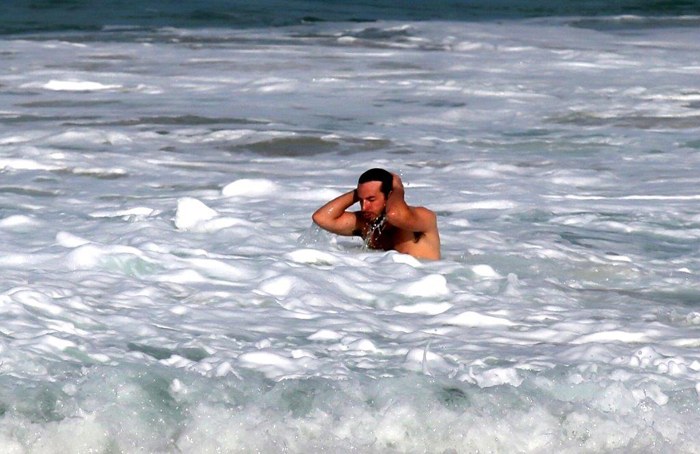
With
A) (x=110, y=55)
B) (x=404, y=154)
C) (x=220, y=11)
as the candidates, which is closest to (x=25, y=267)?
(x=404, y=154)

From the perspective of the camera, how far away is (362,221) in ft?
21.8

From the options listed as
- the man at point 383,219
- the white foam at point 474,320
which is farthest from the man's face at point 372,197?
the white foam at point 474,320

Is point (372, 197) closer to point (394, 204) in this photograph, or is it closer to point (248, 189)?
point (394, 204)

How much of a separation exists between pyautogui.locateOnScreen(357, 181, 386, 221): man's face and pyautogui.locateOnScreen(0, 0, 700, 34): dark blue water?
14253 mm

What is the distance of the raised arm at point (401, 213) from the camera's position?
252 inches

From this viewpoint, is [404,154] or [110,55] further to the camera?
[110,55]

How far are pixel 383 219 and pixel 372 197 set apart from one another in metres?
0.19

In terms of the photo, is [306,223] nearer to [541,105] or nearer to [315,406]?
[315,406]

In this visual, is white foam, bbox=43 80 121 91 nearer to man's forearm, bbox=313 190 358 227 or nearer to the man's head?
man's forearm, bbox=313 190 358 227

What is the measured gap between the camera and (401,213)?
642 centimetres

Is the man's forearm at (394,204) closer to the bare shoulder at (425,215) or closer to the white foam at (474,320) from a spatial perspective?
the bare shoulder at (425,215)

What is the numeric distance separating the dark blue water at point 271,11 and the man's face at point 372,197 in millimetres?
14253

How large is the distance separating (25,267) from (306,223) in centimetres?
185

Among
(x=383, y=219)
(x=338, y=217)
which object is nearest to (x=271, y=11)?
(x=338, y=217)
